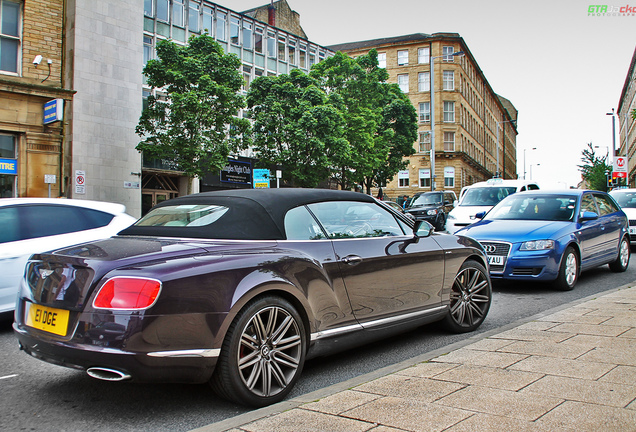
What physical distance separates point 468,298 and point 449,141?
190 ft

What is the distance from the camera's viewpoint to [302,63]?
41812 millimetres

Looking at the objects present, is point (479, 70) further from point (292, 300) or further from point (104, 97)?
point (292, 300)

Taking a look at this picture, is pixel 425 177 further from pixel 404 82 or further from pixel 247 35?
pixel 247 35

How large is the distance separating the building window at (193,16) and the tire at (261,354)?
31799 millimetres

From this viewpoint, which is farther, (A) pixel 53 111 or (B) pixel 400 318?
(A) pixel 53 111

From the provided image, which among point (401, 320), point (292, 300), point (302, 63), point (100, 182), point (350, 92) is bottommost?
point (401, 320)

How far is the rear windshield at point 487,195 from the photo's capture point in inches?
642

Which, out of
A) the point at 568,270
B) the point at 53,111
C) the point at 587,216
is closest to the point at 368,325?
the point at 568,270

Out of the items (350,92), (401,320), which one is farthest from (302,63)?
(401,320)

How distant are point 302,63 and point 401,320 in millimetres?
39223

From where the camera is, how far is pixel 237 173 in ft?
112

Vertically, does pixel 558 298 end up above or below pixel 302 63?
below

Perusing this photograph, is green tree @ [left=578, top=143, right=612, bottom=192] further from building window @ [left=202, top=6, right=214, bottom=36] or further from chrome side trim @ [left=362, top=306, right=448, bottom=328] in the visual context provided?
chrome side trim @ [left=362, top=306, right=448, bottom=328]

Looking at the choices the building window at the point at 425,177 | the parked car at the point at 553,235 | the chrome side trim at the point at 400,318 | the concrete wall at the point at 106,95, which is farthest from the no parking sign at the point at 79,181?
the building window at the point at 425,177
